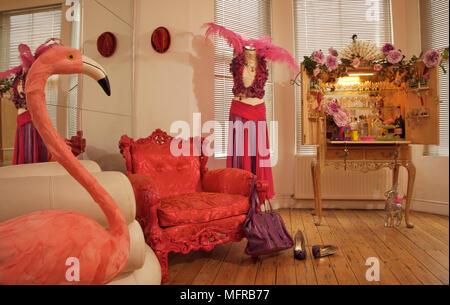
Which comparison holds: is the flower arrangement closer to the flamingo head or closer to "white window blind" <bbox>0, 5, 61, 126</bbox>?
"white window blind" <bbox>0, 5, 61, 126</bbox>

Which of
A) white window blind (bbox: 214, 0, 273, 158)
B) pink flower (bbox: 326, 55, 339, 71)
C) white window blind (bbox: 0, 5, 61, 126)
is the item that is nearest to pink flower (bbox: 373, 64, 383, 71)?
pink flower (bbox: 326, 55, 339, 71)

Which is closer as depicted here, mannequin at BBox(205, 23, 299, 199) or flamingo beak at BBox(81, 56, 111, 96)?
flamingo beak at BBox(81, 56, 111, 96)

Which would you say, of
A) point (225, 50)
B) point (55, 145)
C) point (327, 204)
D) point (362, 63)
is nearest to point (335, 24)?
point (362, 63)

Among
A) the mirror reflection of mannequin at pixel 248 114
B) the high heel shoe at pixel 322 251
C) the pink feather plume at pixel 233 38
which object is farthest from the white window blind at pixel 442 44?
the pink feather plume at pixel 233 38

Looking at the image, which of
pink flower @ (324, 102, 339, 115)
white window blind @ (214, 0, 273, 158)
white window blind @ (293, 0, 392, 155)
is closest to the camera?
pink flower @ (324, 102, 339, 115)

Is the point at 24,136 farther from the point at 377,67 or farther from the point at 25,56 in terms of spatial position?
the point at 377,67

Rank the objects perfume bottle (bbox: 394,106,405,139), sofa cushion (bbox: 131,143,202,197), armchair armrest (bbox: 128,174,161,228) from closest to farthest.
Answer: armchair armrest (bbox: 128,174,161,228)
sofa cushion (bbox: 131,143,202,197)
perfume bottle (bbox: 394,106,405,139)

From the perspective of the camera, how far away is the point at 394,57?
9.54 ft

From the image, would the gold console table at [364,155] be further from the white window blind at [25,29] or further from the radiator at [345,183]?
the white window blind at [25,29]

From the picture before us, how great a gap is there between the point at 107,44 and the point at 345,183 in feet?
10.5

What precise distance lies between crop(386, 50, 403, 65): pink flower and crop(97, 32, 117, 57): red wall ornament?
2760 millimetres

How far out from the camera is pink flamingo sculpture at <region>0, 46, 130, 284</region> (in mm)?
698

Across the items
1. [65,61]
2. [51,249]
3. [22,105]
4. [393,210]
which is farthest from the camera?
[393,210]

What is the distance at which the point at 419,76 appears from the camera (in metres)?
2.76
